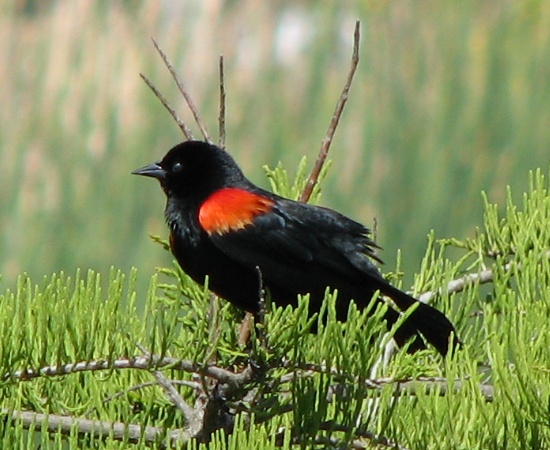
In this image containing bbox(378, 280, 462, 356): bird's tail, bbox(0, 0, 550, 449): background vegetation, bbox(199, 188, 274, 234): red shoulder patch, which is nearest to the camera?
bbox(378, 280, 462, 356): bird's tail

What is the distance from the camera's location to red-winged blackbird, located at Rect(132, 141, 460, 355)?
1554 mm

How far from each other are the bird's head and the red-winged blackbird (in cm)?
7

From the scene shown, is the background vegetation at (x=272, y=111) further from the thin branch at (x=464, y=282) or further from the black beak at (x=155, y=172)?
the thin branch at (x=464, y=282)

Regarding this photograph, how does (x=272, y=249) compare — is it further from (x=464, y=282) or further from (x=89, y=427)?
(x=89, y=427)

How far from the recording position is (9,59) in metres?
3.48

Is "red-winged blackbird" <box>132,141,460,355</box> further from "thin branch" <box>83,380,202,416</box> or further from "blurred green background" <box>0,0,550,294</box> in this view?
"blurred green background" <box>0,0,550,294</box>

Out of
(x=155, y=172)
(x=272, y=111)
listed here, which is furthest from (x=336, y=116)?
(x=272, y=111)

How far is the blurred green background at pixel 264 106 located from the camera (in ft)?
10.2

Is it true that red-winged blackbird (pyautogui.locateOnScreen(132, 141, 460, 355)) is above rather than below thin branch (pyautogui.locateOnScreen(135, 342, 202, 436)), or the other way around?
above

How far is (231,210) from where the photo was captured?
5.75 feet

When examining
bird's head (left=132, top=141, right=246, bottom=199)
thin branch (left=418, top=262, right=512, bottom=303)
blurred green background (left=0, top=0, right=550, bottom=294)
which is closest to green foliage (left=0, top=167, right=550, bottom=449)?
thin branch (left=418, top=262, right=512, bottom=303)

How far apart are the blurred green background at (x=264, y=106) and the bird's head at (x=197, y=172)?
1039 mm

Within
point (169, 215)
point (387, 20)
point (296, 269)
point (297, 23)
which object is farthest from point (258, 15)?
point (296, 269)

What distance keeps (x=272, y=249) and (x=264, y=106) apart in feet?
5.39
